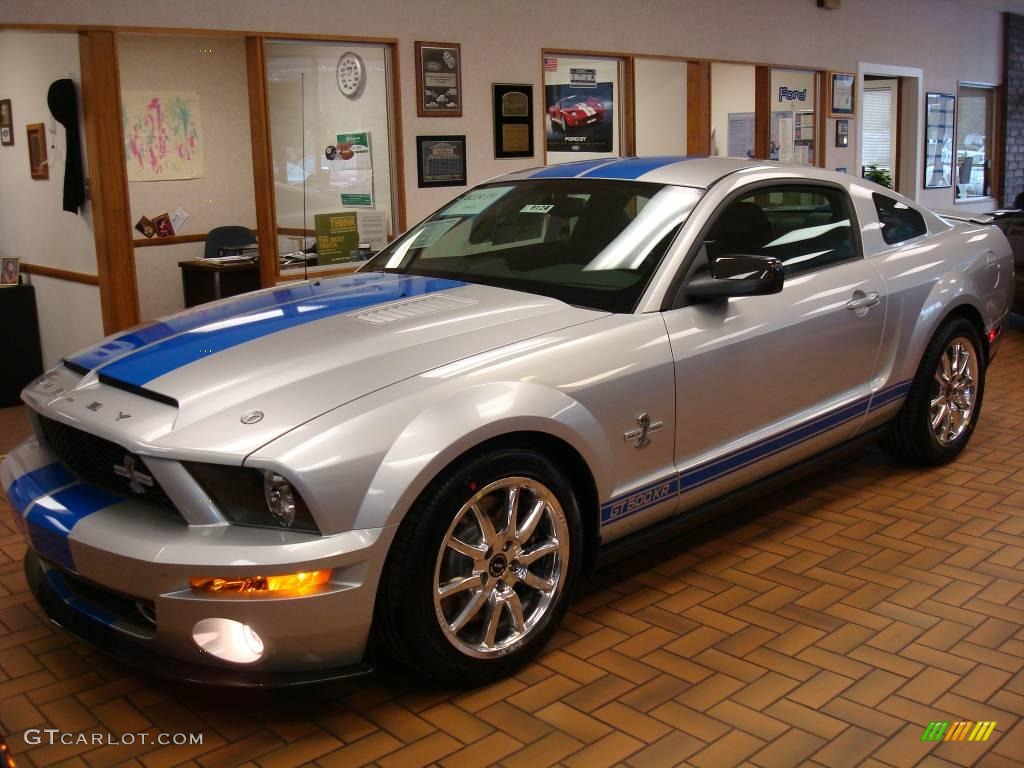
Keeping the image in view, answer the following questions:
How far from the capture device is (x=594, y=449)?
2.98 m

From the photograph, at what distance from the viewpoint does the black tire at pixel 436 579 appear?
2562 mm

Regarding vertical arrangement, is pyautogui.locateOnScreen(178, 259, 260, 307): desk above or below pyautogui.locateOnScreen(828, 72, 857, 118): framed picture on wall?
below

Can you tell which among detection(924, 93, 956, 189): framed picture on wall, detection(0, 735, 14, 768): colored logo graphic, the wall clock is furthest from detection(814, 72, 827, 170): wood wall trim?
detection(0, 735, 14, 768): colored logo graphic

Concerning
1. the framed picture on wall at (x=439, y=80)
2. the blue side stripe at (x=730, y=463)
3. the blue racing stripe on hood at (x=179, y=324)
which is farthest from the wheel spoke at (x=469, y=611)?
the framed picture on wall at (x=439, y=80)

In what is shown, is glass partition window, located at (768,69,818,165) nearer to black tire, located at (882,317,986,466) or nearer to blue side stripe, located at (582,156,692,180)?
black tire, located at (882,317,986,466)

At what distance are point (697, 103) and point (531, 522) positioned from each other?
750cm

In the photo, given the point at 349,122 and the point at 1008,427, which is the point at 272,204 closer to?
the point at 349,122

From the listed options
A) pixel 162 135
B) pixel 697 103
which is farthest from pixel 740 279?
pixel 162 135

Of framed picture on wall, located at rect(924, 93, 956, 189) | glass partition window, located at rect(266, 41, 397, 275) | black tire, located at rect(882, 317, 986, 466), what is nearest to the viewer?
black tire, located at rect(882, 317, 986, 466)

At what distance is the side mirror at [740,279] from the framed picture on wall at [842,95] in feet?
28.7

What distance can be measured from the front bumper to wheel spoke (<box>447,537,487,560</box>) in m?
0.24

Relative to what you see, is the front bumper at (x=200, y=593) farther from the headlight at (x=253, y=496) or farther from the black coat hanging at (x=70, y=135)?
the black coat hanging at (x=70, y=135)

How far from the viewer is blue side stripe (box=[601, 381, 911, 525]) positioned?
3.15 m

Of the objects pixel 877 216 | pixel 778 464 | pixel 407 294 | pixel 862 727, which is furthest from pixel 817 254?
pixel 862 727
